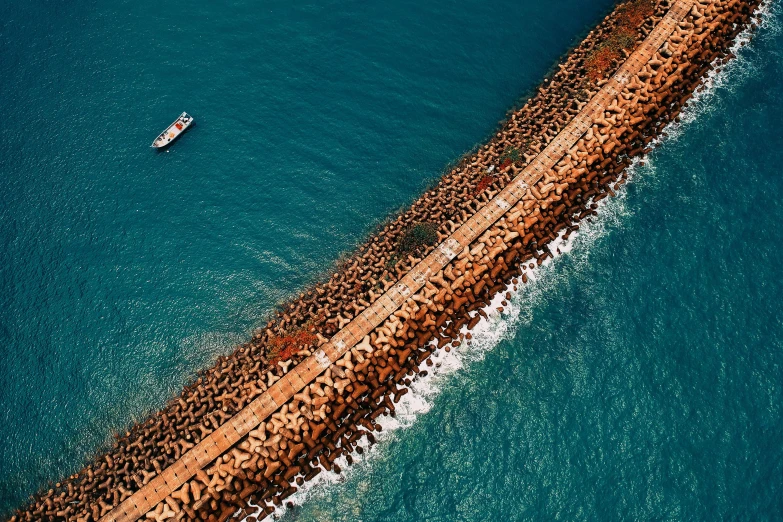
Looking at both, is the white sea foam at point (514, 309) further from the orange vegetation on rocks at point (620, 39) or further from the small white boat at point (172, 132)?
the small white boat at point (172, 132)

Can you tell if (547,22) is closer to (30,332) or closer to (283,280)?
(283,280)

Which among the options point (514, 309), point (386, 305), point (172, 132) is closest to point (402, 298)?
point (386, 305)

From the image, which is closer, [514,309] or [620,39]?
[514,309]

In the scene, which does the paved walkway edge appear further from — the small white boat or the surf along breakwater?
the small white boat

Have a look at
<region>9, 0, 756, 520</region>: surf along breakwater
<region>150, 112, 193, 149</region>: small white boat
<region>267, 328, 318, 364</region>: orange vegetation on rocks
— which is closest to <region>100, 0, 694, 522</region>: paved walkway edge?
<region>9, 0, 756, 520</region>: surf along breakwater

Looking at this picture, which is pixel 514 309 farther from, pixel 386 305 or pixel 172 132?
pixel 172 132
